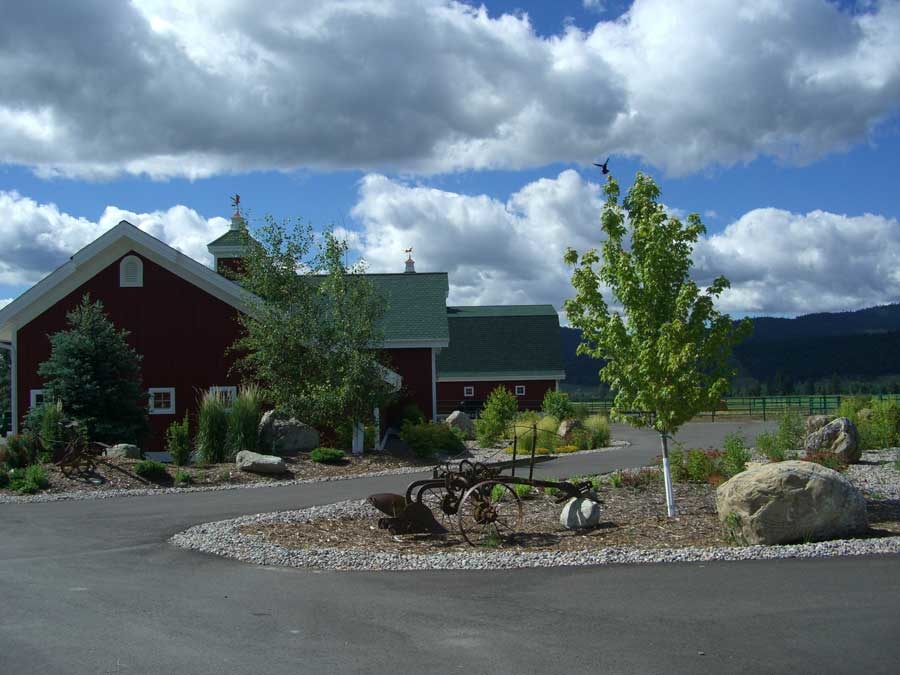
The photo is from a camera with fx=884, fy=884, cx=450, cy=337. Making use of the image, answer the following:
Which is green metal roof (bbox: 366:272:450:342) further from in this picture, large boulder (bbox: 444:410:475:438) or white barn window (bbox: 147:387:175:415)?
white barn window (bbox: 147:387:175:415)

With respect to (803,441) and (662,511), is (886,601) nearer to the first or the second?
(662,511)

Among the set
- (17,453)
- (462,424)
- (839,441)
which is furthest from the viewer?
(462,424)

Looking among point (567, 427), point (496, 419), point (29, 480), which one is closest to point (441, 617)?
point (29, 480)

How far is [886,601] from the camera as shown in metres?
7.44

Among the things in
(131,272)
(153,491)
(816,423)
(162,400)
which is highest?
(131,272)

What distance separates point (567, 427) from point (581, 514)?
16385mm

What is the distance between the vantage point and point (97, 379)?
20.9 m

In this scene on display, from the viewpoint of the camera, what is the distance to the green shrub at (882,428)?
22.6 metres

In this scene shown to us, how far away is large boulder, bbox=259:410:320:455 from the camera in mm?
21031

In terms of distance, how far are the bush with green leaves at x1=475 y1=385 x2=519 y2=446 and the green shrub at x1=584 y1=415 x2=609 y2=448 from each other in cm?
247

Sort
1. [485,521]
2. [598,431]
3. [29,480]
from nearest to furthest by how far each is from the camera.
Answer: [485,521] → [29,480] → [598,431]

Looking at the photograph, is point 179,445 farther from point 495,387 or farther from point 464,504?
point 495,387

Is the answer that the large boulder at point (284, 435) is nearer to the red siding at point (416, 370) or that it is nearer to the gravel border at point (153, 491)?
the gravel border at point (153, 491)

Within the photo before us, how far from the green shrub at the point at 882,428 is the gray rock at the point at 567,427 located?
821 centimetres
